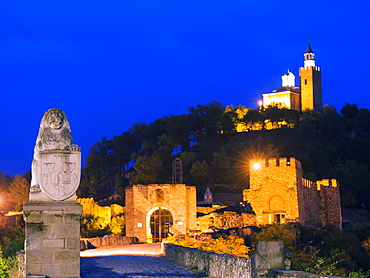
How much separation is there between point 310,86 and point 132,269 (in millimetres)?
87845

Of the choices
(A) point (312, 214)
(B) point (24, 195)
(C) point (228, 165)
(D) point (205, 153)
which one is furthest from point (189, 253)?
(D) point (205, 153)

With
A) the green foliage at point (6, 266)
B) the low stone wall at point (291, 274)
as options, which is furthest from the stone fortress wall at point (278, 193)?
the low stone wall at point (291, 274)

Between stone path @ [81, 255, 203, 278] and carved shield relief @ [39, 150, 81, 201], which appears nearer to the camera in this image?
carved shield relief @ [39, 150, 81, 201]

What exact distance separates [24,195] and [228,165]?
20776 mm

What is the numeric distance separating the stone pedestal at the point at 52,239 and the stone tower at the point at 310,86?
297 ft

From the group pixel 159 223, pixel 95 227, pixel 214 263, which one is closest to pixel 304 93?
pixel 95 227

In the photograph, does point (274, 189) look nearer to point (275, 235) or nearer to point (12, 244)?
point (275, 235)

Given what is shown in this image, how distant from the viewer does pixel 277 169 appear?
3941 centimetres

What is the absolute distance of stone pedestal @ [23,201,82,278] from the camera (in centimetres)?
861

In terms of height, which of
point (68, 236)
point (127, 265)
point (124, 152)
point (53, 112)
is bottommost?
point (127, 265)

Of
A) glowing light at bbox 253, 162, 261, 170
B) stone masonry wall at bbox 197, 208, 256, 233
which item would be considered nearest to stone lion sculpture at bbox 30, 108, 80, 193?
stone masonry wall at bbox 197, 208, 256, 233

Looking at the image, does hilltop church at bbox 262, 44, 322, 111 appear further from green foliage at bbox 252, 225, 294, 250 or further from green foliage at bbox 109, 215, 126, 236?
green foliage at bbox 252, 225, 294, 250

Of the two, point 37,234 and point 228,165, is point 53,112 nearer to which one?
point 37,234

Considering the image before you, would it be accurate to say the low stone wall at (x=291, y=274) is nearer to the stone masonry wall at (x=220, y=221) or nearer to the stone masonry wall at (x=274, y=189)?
the stone masonry wall at (x=220, y=221)
